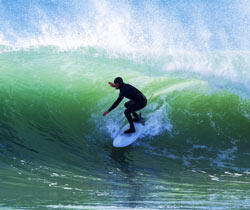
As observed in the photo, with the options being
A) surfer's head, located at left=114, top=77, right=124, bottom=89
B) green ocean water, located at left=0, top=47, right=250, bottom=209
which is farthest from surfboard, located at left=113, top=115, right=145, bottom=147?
surfer's head, located at left=114, top=77, right=124, bottom=89

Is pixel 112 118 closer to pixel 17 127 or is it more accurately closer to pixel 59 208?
pixel 17 127

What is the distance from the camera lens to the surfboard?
6.71m

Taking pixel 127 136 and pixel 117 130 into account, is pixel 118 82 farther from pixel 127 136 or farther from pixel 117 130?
pixel 117 130

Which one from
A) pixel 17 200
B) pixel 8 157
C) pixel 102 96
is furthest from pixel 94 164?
pixel 102 96

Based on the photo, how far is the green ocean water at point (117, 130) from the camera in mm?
3641

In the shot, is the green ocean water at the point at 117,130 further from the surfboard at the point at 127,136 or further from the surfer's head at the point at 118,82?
the surfer's head at the point at 118,82

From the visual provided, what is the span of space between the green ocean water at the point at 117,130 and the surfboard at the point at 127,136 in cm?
13

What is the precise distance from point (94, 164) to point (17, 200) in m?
2.60

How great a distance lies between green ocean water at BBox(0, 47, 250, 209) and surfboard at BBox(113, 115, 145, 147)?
0.44 ft

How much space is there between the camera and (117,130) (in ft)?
23.9

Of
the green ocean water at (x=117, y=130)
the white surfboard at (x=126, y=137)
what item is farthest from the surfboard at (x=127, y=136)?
the green ocean water at (x=117, y=130)

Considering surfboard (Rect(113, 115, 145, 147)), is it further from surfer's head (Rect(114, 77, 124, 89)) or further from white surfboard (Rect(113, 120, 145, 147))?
surfer's head (Rect(114, 77, 124, 89))

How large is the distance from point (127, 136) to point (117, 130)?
1.66ft

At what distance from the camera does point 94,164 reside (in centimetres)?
555
